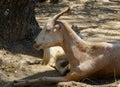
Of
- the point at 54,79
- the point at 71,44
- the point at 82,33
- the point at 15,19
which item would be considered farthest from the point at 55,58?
the point at 82,33

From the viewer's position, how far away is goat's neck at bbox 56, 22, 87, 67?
18.5 ft

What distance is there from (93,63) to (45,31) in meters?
0.80

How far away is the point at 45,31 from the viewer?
18.4 feet

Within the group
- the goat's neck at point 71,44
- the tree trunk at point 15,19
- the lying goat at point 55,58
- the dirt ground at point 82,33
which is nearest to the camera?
the goat's neck at point 71,44

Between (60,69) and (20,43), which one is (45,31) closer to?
(60,69)

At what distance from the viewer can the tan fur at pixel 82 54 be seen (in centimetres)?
550

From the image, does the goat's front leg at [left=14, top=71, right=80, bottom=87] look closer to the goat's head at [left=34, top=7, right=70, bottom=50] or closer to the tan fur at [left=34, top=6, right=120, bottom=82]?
the tan fur at [left=34, top=6, right=120, bottom=82]

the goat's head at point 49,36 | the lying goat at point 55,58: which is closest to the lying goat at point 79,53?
the goat's head at point 49,36

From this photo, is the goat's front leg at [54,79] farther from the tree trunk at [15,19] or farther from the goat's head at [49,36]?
the tree trunk at [15,19]

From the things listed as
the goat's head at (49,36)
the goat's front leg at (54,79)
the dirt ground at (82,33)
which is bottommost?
the dirt ground at (82,33)

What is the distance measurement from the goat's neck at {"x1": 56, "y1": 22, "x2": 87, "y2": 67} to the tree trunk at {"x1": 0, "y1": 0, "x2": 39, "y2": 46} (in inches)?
59.2

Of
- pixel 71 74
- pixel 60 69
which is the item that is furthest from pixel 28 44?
pixel 71 74

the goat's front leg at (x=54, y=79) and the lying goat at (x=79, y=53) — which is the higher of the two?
the lying goat at (x=79, y=53)

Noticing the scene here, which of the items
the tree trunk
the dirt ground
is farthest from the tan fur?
the tree trunk
